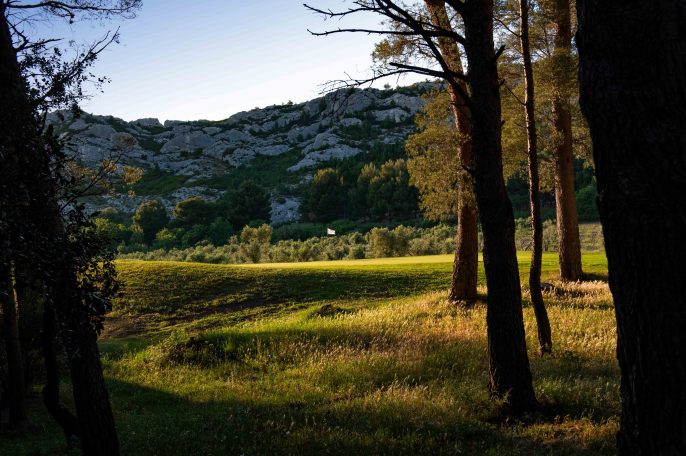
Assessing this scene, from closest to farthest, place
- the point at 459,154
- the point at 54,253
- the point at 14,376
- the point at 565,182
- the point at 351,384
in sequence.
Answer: the point at 54,253
the point at 14,376
the point at 351,384
the point at 459,154
the point at 565,182

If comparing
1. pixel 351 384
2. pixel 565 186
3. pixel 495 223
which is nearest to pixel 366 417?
pixel 351 384

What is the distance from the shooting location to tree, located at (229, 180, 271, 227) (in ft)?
346

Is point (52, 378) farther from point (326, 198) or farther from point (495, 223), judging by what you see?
point (326, 198)

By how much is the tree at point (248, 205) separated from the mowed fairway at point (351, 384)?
276 ft

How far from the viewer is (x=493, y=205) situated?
7125 mm

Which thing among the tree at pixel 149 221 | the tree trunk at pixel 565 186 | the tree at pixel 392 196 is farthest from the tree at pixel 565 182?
the tree at pixel 149 221

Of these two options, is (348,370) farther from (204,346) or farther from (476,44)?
(476,44)

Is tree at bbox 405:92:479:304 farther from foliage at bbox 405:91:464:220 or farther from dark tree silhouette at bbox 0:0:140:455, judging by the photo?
dark tree silhouette at bbox 0:0:140:455

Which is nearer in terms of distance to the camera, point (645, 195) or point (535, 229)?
point (645, 195)

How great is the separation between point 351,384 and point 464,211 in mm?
8138

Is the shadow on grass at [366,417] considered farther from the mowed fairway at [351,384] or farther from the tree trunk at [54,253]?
the tree trunk at [54,253]

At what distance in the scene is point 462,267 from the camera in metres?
16.4

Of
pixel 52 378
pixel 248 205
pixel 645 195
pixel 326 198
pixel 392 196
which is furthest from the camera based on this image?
pixel 326 198

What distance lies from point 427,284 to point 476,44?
18.8 meters
